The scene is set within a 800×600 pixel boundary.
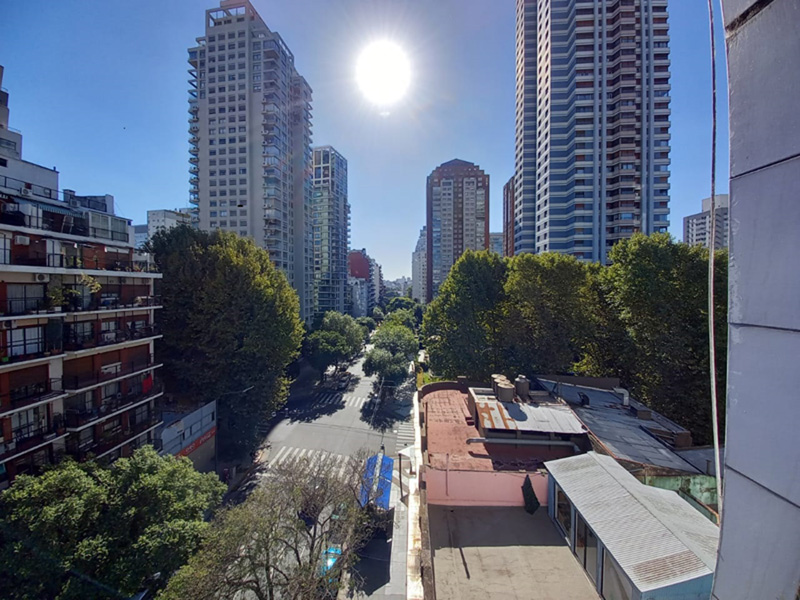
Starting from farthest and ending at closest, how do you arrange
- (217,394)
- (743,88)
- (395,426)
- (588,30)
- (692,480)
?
(588,30) < (395,426) < (217,394) < (692,480) < (743,88)

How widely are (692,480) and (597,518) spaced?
17.0 ft

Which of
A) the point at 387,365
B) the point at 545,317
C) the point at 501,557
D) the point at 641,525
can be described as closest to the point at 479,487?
the point at 501,557

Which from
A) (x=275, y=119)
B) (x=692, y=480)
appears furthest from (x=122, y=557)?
(x=275, y=119)

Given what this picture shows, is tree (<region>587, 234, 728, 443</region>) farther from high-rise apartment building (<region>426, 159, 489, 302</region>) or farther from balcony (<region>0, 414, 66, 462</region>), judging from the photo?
high-rise apartment building (<region>426, 159, 489, 302</region>)

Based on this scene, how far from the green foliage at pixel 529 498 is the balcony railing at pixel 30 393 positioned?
17.5m

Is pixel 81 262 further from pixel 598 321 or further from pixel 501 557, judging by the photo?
pixel 598 321

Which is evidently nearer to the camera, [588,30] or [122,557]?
[122,557]

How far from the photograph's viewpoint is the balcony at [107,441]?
→ 14.4 metres

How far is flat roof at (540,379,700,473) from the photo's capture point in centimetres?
1162

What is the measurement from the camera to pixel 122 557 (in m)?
9.62

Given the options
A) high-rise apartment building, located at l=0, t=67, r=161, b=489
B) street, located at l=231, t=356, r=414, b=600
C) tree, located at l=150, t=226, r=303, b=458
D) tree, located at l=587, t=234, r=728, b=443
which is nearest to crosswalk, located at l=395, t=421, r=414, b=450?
street, located at l=231, t=356, r=414, b=600

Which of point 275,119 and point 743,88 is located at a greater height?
point 275,119

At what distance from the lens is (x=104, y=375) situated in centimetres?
1609

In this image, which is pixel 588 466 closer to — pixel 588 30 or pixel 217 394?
pixel 217 394
